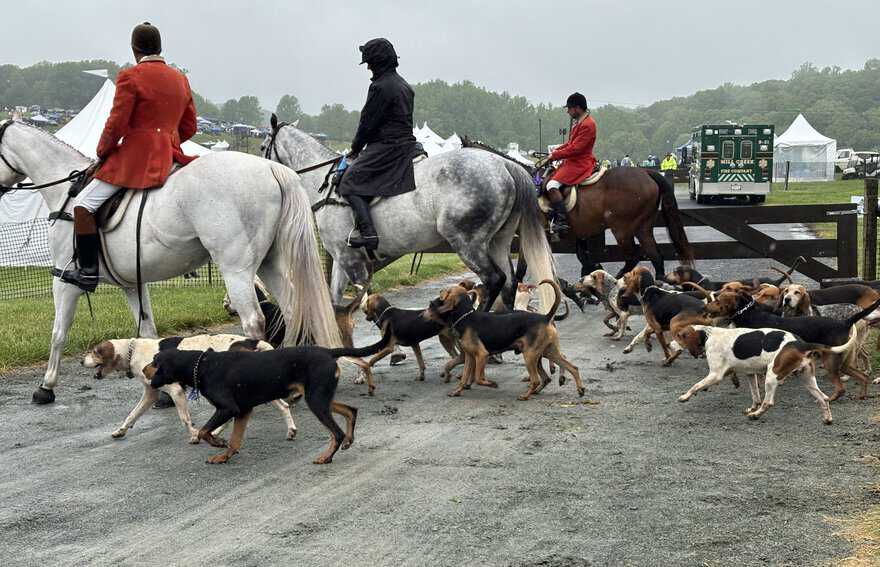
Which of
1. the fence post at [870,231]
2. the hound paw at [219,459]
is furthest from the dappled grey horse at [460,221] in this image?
the fence post at [870,231]

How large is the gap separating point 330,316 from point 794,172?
6565cm

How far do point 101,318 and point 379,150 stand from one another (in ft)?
16.5

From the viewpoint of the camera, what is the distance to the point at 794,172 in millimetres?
68812

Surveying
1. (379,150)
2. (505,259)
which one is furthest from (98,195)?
(505,259)

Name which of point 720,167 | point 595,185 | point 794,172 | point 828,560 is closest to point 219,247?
point 828,560

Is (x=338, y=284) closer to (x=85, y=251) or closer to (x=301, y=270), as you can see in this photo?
(x=301, y=270)

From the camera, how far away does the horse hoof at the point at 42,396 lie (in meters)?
8.70

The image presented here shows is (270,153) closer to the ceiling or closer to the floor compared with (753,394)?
closer to the ceiling

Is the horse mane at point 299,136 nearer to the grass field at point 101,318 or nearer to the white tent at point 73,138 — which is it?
the grass field at point 101,318

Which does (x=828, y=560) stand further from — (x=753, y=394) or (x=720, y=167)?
(x=720, y=167)

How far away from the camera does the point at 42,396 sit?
343 inches

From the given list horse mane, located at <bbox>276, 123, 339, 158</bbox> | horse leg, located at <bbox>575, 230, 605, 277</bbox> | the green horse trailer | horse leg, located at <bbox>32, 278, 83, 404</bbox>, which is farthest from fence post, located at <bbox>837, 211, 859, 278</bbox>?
the green horse trailer

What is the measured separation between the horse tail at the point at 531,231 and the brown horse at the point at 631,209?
3340mm

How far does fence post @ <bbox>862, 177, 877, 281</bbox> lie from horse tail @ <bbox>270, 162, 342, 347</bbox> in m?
7.84
